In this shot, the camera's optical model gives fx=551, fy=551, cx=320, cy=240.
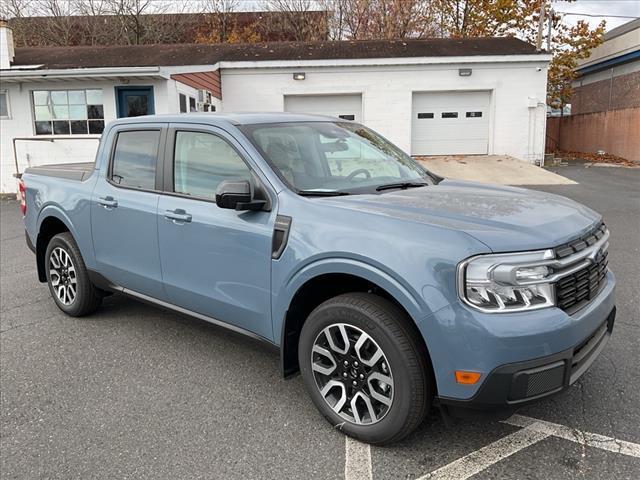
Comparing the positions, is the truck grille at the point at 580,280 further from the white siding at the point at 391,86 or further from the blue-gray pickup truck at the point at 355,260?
the white siding at the point at 391,86

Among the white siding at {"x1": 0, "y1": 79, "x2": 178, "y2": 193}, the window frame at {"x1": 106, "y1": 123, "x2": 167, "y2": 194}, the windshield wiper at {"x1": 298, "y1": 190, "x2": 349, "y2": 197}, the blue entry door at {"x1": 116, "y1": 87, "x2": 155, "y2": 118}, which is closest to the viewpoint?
the windshield wiper at {"x1": 298, "y1": 190, "x2": 349, "y2": 197}

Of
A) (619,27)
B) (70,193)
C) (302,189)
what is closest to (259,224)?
(302,189)

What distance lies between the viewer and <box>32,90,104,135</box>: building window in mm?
14820

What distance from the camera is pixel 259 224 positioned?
325 centimetres

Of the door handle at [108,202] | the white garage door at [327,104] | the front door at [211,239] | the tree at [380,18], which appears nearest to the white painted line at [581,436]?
the front door at [211,239]

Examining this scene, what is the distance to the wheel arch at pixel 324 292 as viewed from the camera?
2.65 meters

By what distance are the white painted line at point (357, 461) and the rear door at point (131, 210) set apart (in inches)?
72.6

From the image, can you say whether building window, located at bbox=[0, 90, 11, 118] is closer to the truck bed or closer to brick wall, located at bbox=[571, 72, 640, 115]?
the truck bed

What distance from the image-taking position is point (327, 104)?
19047mm

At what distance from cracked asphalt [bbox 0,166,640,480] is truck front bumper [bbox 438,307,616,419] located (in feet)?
1.18

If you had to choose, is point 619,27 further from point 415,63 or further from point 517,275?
point 517,275

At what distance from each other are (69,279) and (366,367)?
329 cm

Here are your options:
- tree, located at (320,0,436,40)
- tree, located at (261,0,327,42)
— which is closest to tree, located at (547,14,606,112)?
tree, located at (320,0,436,40)

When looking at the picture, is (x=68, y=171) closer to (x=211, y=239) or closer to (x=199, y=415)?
(x=211, y=239)
